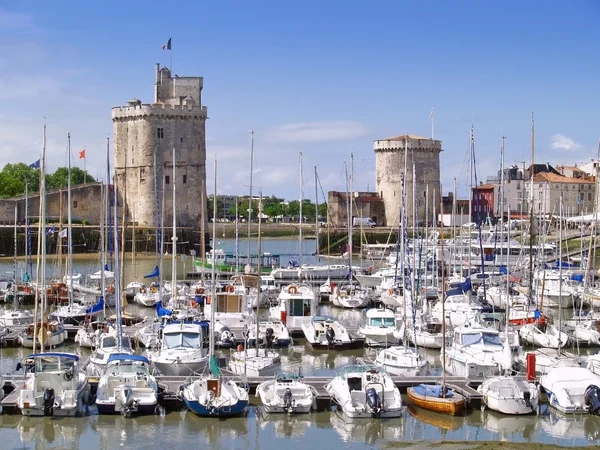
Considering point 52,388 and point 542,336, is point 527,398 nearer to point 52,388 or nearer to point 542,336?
point 542,336

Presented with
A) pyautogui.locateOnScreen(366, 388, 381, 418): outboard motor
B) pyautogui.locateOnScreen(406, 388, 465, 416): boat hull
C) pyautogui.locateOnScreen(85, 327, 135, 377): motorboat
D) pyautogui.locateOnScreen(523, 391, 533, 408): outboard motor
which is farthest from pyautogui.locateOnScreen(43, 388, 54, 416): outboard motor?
pyautogui.locateOnScreen(523, 391, 533, 408): outboard motor

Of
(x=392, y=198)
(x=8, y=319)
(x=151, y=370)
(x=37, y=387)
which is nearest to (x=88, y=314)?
(x=8, y=319)

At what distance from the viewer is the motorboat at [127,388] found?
17.4 meters

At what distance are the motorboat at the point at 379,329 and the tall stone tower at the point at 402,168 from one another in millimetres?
46815

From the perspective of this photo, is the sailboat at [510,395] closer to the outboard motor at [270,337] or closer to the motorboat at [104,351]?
→ the motorboat at [104,351]

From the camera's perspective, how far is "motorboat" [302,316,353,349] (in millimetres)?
24922

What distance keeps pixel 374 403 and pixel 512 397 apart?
2461 mm

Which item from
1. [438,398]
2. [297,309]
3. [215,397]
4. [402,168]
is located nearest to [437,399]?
[438,398]

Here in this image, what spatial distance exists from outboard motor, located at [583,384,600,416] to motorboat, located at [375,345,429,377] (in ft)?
12.0

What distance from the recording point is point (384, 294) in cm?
3369

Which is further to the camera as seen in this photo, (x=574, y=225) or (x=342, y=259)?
(x=574, y=225)

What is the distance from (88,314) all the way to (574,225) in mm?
50805

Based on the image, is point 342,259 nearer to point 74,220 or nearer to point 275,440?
point 74,220

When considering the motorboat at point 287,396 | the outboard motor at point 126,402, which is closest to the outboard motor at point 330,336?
the motorboat at point 287,396
